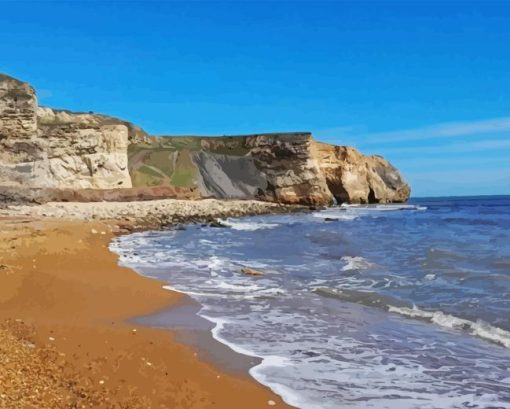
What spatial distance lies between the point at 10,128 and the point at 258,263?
78.8 ft

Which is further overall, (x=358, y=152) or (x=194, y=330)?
(x=358, y=152)

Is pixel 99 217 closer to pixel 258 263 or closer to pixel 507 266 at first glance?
pixel 258 263

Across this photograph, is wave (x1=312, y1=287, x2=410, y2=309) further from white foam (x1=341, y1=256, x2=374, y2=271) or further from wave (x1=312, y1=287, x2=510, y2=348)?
white foam (x1=341, y1=256, x2=374, y2=271)

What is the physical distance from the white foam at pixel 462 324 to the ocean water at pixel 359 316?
16 mm

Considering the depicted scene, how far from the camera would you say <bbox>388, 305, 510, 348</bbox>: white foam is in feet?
24.7

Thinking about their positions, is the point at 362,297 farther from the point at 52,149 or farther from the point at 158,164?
the point at 158,164

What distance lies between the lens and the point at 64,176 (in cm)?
3925

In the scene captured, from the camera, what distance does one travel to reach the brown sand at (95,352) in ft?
14.8

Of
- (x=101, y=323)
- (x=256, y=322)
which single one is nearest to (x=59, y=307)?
(x=101, y=323)

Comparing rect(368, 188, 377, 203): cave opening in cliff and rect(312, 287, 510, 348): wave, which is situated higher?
rect(368, 188, 377, 203): cave opening in cliff

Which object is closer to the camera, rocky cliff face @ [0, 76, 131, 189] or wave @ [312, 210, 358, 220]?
rocky cliff face @ [0, 76, 131, 189]

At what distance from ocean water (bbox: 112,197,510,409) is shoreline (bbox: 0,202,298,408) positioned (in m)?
0.58

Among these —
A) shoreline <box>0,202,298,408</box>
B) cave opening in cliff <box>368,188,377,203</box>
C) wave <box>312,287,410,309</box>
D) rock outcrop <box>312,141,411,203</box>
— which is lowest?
wave <box>312,287,410,309</box>

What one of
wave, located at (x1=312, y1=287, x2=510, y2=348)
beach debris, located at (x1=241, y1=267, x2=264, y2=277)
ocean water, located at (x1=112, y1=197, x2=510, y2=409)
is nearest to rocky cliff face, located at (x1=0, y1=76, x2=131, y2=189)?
ocean water, located at (x1=112, y1=197, x2=510, y2=409)
